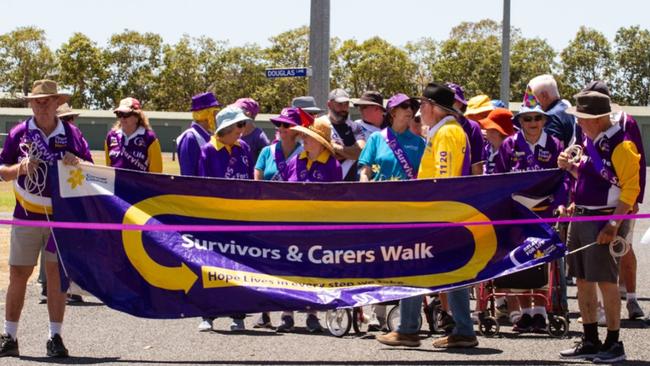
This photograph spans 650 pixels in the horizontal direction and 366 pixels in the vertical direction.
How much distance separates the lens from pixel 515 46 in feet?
338

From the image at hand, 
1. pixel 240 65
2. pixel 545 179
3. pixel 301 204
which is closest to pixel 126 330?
pixel 301 204

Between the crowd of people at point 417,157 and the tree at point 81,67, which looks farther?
the tree at point 81,67

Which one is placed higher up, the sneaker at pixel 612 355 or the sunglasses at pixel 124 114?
the sunglasses at pixel 124 114

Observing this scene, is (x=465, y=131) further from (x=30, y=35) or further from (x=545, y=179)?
(x=30, y=35)

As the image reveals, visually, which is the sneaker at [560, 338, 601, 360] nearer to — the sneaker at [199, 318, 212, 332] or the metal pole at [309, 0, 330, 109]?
the sneaker at [199, 318, 212, 332]

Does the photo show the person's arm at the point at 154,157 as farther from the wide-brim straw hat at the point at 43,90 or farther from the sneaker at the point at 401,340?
the sneaker at the point at 401,340

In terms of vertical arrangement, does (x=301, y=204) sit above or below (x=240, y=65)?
below

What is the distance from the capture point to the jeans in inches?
328

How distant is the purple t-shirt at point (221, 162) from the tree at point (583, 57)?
90821mm

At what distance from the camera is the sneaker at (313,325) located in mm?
9359

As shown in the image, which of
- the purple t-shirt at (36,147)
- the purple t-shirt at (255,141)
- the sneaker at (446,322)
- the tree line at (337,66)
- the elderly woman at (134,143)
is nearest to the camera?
the purple t-shirt at (36,147)

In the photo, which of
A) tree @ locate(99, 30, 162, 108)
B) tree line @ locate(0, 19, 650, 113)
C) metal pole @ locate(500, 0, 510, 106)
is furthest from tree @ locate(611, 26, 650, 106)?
metal pole @ locate(500, 0, 510, 106)

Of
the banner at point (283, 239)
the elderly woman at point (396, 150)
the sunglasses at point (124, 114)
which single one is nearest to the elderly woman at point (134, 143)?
the sunglasses at point (124, 114)

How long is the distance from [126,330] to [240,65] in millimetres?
87364
